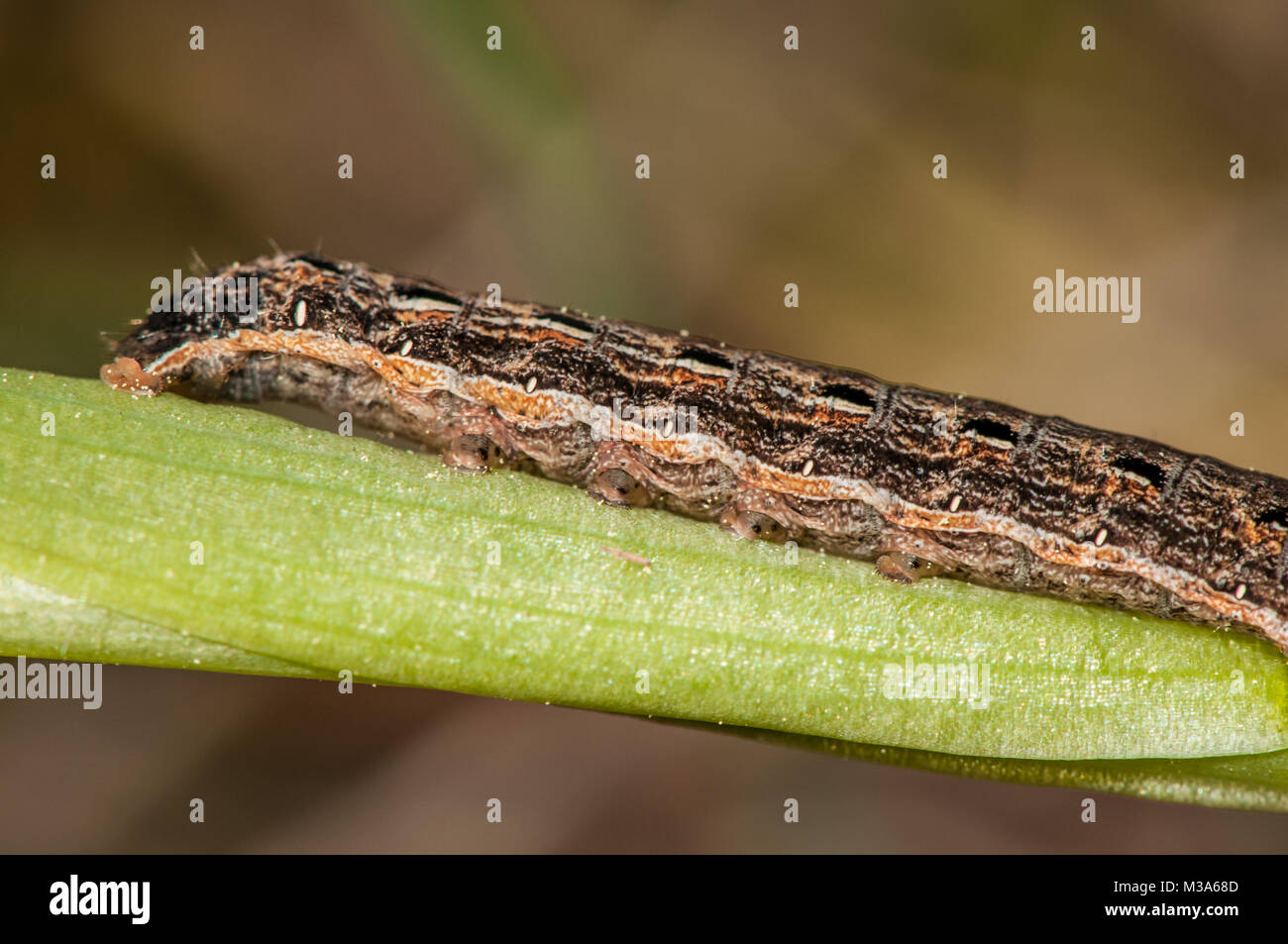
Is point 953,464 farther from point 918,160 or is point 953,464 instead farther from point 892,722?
point 918,160

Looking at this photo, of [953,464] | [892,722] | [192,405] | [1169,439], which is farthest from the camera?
[1169,439]

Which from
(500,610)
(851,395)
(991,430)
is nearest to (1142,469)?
(991,430)

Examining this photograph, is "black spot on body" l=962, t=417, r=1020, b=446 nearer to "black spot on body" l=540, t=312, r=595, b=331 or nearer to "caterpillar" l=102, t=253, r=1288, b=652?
"caterpillar" l=102, t=253, r=1288, b=652

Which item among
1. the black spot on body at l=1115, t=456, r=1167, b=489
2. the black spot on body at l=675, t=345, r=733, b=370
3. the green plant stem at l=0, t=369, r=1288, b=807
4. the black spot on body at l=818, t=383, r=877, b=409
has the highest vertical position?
the black spot on body at l=675, t=345, r=733, b=370

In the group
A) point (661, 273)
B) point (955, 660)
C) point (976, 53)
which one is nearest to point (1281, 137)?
point (976, 53)

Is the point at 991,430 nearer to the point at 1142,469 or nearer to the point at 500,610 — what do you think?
the point at 1142,469

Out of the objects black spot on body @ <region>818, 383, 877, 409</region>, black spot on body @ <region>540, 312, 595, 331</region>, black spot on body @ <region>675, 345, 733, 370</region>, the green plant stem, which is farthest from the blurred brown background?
the green plant stem

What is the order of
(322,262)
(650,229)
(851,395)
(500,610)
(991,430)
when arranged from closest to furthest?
1. (500,610)
2. (991,430)
3. (851,395)
4. (322,262)
5. (650,229)
